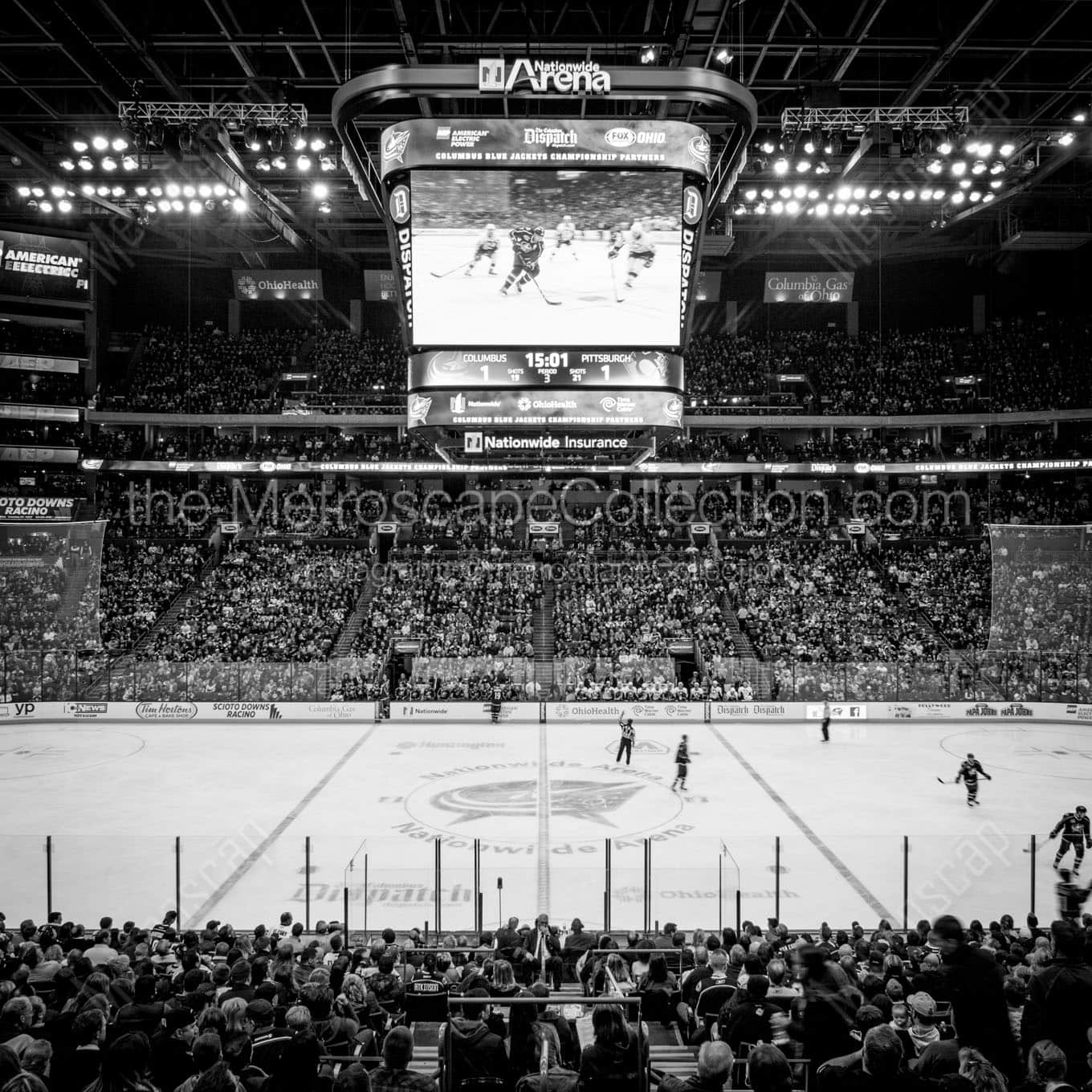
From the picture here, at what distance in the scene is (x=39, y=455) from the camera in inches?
1604

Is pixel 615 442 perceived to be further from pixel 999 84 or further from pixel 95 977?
pixel 999 84

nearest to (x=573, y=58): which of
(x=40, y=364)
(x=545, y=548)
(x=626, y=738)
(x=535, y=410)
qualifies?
(x=535, y=410)

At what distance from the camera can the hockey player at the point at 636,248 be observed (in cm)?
1098

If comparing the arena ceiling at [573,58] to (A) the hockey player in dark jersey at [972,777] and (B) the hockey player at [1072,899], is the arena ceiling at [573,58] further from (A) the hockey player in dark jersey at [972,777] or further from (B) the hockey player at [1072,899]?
(A) the hockey player in dark jersey at [972,777]

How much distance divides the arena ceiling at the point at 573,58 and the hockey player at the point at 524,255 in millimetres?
5189

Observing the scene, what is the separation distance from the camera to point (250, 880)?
43.9 ft

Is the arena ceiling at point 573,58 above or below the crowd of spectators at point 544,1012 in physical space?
above

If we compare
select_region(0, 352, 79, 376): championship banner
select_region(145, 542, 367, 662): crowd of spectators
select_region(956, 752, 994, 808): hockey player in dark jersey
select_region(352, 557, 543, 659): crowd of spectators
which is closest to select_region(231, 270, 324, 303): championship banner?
select_region(0, 352, 79, 376): championship banner

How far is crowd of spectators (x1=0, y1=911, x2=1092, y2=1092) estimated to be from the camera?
13.8ft

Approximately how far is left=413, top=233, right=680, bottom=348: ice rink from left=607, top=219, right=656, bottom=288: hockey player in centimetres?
7

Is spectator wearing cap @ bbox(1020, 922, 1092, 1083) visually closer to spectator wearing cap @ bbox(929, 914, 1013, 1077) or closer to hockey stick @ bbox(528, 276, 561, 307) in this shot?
spectator wearing cap @ bbox(929, 914, 1013, 1077)

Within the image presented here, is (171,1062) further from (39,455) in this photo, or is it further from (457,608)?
(39,455)

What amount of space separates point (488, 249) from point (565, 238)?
1.01m

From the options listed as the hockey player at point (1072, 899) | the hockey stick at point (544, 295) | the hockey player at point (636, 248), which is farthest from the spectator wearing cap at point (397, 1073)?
the hockey player at point (636, 248)
